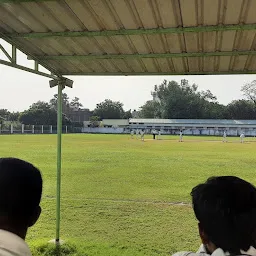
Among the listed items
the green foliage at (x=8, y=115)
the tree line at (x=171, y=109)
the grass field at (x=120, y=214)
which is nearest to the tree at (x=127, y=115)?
the tree line at (x=171, y=109)

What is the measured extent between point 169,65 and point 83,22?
151cm

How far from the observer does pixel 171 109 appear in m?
80.3

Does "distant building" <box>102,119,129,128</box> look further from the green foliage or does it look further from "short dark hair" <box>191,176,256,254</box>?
"short dark hair" <box>191,176,256,254</box>

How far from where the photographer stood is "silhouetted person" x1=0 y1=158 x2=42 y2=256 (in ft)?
4.13

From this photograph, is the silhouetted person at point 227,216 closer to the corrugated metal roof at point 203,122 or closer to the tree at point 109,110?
the corrugated metal roof at point 203,122

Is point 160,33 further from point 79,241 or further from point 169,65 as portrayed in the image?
point 79,241

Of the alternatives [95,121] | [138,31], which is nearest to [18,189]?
[138,31]

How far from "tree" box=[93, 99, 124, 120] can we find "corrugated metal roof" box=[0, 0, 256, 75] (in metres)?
81.9

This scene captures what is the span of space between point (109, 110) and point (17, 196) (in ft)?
281

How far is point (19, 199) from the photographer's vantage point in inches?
50.2

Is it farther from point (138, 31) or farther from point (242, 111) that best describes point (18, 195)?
point (242, 111)

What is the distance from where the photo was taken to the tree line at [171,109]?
236ft

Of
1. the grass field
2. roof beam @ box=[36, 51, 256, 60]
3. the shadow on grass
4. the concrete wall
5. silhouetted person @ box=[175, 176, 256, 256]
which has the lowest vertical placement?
the grass field

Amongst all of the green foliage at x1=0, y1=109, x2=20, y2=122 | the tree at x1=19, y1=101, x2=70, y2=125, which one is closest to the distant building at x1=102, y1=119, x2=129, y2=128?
the tree at x1=19, y1=101, x2=70, y2=125
